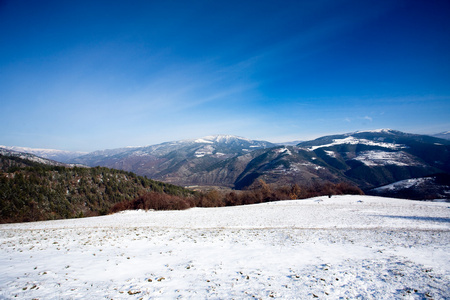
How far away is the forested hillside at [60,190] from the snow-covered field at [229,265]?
3318cm

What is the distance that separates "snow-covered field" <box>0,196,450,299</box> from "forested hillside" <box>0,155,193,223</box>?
109 feet

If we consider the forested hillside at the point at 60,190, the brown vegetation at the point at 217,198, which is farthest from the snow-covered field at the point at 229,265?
the forested hillside at the point at 60,190

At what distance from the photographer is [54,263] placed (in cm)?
1077

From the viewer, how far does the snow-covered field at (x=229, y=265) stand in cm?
770

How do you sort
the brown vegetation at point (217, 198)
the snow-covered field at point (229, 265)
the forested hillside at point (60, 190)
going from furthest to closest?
the forested hillside at point (60, 190), the brown vegetation at point (217, 198), the snow-covered field at point (229, 265)

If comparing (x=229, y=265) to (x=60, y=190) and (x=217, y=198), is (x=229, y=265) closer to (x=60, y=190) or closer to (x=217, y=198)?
(x=217, y=198)

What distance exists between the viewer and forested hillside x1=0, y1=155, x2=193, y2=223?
54.3 meters

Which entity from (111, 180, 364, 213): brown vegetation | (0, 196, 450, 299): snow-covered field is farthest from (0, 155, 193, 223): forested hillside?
(0, 196, 450, 299): snow-covered field

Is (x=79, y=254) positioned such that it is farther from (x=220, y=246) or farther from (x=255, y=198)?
(x=255, y=198)

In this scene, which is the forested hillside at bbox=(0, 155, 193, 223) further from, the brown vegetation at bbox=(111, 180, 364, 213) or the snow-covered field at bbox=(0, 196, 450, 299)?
the snow-covered field at bbox=(0, 196, 450, 299)

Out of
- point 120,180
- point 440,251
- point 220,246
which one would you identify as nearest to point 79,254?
point 220,246

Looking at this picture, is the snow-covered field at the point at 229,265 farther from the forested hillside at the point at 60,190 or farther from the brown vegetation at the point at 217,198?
the forested hillside at the point at 60,190

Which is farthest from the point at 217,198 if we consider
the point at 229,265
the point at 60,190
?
the point at 60,190

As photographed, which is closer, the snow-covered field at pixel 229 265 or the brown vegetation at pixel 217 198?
the snow-covered field at pixel 229 265
